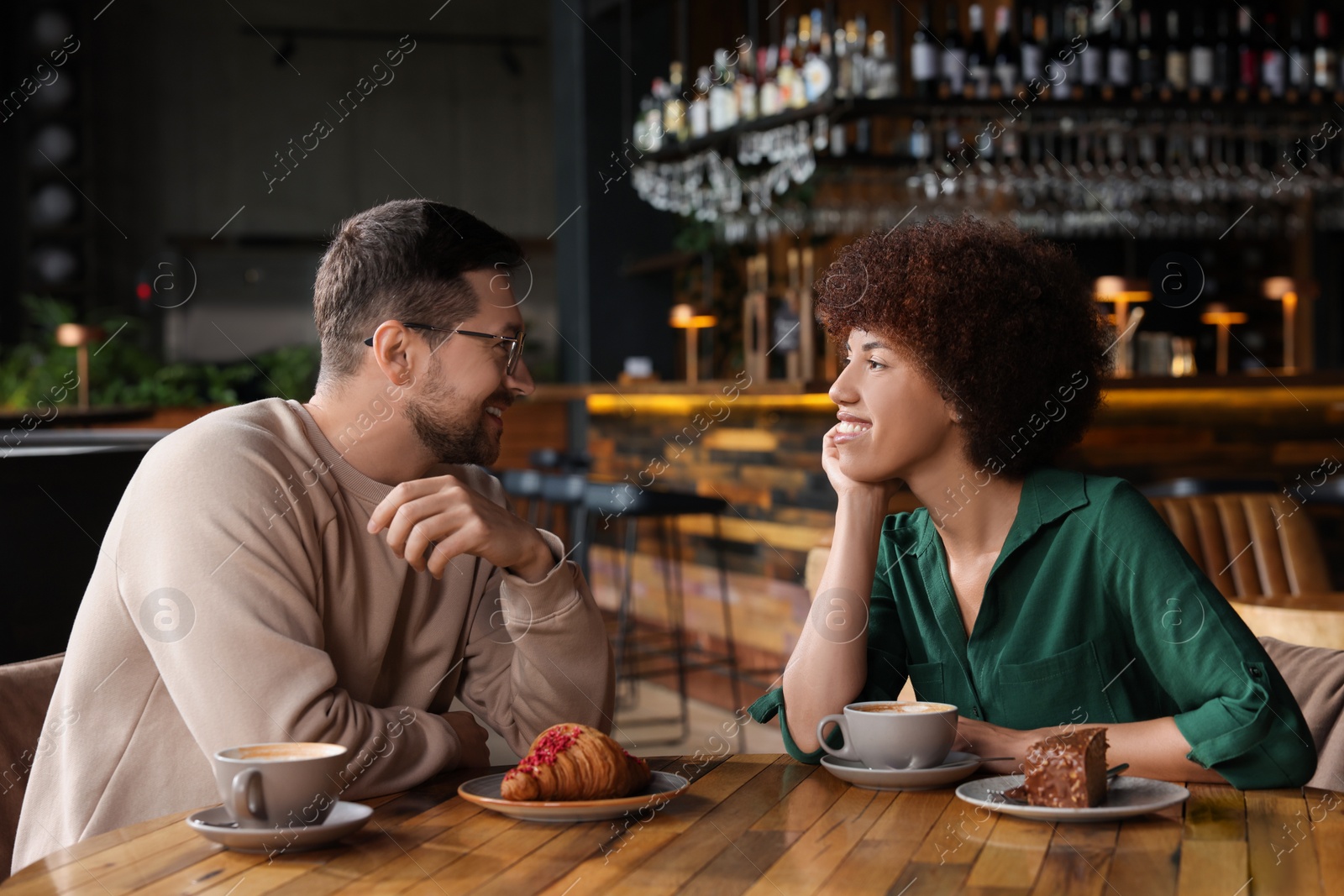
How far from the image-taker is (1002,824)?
105 centimetres

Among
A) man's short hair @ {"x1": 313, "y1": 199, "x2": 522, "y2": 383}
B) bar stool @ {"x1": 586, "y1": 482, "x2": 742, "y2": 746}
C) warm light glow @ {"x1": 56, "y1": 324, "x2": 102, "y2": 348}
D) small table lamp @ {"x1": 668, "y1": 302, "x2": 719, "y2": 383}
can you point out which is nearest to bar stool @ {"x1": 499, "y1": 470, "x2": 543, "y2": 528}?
bar stool @ {"x1": 586, "y1": 482, "x2": 742, "y2": 746}

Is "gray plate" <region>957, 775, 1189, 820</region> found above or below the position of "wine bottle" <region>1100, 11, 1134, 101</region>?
below

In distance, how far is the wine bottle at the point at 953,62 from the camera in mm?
5523

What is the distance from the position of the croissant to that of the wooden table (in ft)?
0.11

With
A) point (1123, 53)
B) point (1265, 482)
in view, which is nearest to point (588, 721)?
point (1265, 482)

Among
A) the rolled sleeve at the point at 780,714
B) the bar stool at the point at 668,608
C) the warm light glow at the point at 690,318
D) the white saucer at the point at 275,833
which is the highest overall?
the warm light glow at the point at 690,318

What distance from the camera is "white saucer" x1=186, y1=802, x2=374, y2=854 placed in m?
0.96

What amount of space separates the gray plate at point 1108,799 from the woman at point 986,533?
0.42 feet

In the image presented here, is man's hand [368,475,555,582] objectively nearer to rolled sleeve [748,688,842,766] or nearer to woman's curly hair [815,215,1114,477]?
rolled sleeve [748,688,842,766]

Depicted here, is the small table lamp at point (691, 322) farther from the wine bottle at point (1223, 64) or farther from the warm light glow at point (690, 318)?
the wine bottle at point (1223, 64)

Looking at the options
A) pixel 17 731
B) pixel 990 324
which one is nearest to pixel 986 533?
pixel 990 324

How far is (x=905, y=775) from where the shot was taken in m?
1.14

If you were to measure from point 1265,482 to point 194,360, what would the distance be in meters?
8.87

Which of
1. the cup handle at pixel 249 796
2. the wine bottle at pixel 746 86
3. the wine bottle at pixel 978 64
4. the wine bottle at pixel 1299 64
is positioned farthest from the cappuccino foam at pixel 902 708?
the wine bottle at pixel 1299 64
